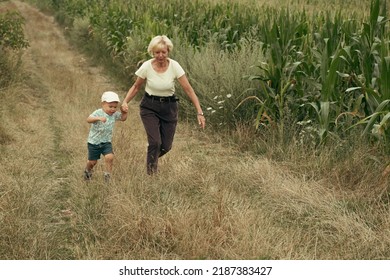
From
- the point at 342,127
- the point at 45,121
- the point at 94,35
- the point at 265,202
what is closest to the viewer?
the point at 265,202

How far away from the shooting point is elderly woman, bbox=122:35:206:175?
18.1 feet

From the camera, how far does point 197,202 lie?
485 centimetres

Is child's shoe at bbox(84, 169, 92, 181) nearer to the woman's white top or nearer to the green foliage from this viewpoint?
the woman's white top

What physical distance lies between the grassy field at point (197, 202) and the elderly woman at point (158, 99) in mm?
326

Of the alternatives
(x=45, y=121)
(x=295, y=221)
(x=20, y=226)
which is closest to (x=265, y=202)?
(x=295, y=221)

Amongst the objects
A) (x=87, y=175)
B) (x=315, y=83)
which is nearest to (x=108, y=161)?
(x=87, y=175)

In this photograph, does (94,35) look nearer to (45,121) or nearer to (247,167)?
(45,121)

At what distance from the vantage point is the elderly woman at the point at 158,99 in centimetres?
553

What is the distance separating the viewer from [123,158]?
6.28 metres

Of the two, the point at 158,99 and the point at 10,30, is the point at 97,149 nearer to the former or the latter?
the point at 158,99

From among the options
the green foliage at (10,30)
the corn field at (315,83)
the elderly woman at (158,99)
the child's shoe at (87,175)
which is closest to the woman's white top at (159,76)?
the elderly woman at (158,99)

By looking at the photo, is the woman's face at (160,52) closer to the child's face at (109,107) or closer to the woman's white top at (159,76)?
the woman's white top at (159,76)

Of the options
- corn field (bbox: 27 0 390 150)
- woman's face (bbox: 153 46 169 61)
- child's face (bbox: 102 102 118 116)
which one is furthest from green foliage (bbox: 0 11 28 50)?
woman's face (bbox: 153 46 169 61)

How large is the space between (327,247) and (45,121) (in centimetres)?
625
